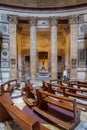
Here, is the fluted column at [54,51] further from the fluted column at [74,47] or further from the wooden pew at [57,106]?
the wooden pew at [57,106]

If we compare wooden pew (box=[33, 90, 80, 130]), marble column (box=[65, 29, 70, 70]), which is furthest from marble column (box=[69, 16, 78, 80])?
wooden pew (box=[33, 90, 80, 130])

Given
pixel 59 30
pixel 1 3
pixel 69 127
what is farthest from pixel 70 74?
pixel 69 127

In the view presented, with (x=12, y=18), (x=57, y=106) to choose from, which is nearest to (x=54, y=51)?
(x=12, y=18)

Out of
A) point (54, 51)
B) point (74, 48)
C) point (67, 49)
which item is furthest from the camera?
point (67, 49)

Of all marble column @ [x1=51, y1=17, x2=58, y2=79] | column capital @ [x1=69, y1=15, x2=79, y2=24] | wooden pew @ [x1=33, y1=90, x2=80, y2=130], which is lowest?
wooden pew @ [x1=33, y1=90, x2=80, y2=130]

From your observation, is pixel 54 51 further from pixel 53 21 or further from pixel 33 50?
pixel 53 21

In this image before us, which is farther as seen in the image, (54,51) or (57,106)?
(54,51)

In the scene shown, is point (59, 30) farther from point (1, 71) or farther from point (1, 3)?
point (1, 71)

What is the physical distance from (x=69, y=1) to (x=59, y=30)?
3536 millimetres

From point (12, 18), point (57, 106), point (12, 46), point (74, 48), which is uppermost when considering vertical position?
point (12, 18)

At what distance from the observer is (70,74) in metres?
13.6

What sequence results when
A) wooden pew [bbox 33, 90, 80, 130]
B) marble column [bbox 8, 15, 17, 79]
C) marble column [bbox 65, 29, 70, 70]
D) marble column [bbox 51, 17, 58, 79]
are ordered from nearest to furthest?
wooden pew [bbox 33, 90, 80, 130], marble column [bbox 8, 15, 17, 79], marble column [bbox 51, 17, 58, 79], marble column [bbox 65, 29, 70, 70]

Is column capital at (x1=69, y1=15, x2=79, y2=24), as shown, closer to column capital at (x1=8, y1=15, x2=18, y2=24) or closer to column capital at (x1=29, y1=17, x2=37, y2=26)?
column capital at (x1=29, y1=17, x2=37, y2=26)

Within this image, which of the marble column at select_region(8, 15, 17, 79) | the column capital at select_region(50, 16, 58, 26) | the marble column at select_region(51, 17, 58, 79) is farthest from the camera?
the column capital at select_region(50, 16, 58, 26)
